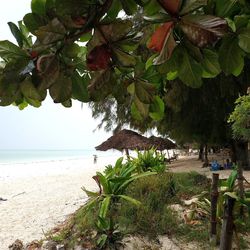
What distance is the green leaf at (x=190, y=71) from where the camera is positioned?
30.5 inches

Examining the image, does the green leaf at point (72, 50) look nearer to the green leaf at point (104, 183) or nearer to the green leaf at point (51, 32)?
the green leaf at point (51, 32)

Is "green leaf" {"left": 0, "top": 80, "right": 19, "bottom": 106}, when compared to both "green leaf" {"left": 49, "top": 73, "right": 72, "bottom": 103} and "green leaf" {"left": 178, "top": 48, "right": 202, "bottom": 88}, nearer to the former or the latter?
"green leaf" {"left": 49, "top": 73, "right": 72, "bottom": 103}

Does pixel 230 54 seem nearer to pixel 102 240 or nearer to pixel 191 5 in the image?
pixel 191 5

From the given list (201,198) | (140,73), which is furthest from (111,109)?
(140,73)

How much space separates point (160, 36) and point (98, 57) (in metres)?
0.16

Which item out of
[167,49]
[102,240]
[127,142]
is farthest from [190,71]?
[127,142]

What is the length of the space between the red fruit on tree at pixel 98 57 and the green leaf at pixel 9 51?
150 millimetres

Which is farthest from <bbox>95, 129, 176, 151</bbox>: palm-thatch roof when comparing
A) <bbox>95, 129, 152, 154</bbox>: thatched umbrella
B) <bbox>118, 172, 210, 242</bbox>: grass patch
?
<bbox>118, 172, 210, 242</bbox>: grass patch

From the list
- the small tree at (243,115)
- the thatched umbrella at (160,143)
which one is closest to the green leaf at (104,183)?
the small tree at (243,115)

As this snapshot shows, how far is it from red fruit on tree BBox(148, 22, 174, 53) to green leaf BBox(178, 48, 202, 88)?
0.14 m

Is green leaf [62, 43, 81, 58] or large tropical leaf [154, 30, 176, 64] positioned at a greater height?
green leaf [62, 43, 81, 58]

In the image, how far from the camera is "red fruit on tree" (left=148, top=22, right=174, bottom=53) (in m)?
0.63

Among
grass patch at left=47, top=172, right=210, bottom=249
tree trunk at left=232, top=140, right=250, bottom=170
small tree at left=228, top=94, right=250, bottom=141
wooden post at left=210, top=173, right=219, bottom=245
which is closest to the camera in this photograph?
wooden post at left=210, top=173, right=219, bottom=245

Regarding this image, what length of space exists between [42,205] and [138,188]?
6.24 m
